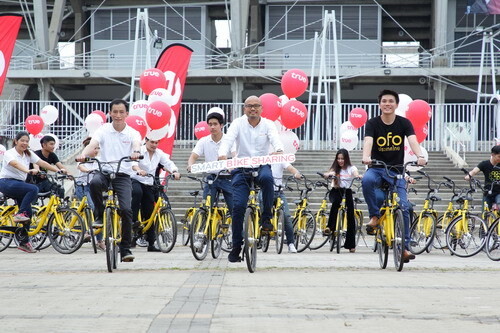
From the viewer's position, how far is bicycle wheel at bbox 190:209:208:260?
11.3 m

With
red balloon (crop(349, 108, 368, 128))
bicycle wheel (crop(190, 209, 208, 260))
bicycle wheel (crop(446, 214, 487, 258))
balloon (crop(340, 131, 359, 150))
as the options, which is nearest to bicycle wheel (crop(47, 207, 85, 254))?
bicycle wheel (crop(190, 209, 208, 260))

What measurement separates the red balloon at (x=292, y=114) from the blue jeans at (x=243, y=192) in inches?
482

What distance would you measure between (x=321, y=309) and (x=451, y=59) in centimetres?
4016

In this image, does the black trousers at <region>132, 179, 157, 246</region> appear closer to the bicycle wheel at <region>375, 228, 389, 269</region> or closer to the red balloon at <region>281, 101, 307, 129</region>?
the bicycle wheel at <region>375, 228, 389, 269</region>

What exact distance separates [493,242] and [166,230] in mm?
4241

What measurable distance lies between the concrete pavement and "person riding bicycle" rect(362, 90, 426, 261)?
0.71 meters

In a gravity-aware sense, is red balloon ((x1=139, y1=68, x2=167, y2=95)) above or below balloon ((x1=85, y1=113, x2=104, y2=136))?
above

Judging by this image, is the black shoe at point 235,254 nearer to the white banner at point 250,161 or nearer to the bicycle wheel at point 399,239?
the white banner at point 250,161

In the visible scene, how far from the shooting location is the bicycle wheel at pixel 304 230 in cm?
1434

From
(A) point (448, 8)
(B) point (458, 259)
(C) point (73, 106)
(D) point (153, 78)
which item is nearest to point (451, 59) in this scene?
(A) point (448, 8)

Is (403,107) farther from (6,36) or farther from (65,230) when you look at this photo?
(65,230)

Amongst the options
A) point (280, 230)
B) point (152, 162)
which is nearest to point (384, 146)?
point (280, 230)

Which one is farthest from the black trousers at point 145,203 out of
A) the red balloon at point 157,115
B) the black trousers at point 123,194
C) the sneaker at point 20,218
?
the red balloon at point 157,115

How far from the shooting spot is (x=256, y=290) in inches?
303
